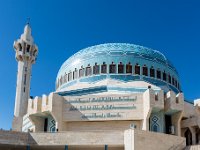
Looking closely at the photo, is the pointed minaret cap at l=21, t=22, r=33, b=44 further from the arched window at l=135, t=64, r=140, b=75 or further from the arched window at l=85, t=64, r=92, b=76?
the arched window at l=135, t=64, r=140, b=75

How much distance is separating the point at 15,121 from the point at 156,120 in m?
13.8

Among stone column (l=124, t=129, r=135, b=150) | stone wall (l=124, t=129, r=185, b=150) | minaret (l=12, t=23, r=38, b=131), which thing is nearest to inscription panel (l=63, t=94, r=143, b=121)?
stone wall (l=124, t=129, r=185, b=150)

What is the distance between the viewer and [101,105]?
30.1m

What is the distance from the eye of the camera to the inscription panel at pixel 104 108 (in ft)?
97.1

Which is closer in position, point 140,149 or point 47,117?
point 140,149

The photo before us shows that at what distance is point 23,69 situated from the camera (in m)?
38.2

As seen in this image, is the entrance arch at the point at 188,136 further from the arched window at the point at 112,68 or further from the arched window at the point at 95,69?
the arched window at the point at 95,69

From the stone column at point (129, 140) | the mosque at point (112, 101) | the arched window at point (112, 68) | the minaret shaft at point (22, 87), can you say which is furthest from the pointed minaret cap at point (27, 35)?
the stone column at point (129, 140)

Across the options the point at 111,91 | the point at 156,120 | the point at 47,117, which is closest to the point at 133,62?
the point at 111,91

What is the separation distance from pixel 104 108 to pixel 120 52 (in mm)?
9116

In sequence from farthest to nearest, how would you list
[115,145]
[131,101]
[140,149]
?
[131,101], [115,145], [140,149]

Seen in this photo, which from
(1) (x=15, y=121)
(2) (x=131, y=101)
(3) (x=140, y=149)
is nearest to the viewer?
(3) (x=140, y=149)

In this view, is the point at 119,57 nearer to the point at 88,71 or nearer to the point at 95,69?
the point at 95,69

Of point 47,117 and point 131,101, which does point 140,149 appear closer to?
point 131,101
